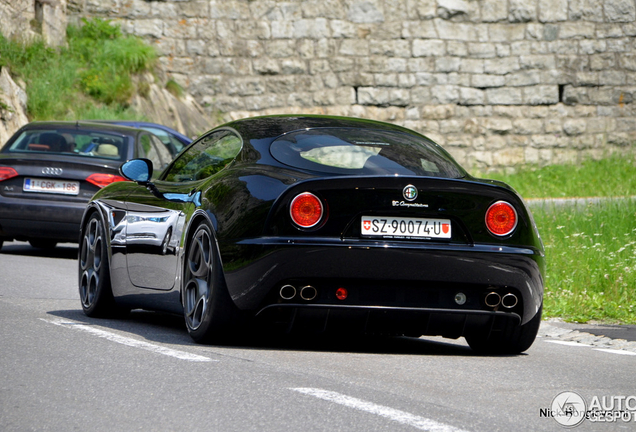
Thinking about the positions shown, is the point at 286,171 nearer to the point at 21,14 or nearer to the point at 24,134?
the point at 24,134

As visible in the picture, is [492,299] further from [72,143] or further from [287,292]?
[72,143]

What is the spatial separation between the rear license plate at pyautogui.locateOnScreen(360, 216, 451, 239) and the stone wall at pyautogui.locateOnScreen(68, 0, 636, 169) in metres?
17.5

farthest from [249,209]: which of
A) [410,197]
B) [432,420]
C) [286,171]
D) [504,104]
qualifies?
[504,104]

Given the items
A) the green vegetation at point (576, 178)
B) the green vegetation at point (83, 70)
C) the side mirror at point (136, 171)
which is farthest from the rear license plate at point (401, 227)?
the green vegetation at point (83, 70)

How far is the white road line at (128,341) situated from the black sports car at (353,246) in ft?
0.79

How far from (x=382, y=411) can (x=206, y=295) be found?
5.79 ft

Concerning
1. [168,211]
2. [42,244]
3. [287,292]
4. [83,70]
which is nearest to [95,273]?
[168,211]

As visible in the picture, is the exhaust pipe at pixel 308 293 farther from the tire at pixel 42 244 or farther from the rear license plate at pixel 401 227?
the tire at pixel 42 244

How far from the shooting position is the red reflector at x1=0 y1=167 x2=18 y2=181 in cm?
1155

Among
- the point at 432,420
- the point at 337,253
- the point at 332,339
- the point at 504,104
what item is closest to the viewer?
the point at 432,420

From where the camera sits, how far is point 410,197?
17.5 feet

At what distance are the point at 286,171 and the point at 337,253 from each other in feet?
1.85

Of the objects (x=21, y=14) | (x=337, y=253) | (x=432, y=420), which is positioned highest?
(x=21, y=14)

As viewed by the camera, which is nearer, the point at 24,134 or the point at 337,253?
the point at 337,253
